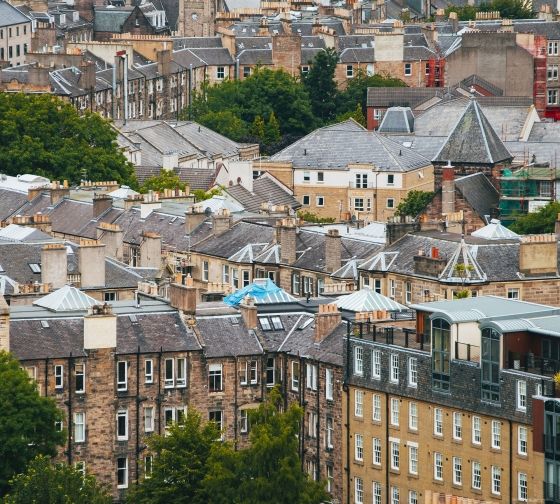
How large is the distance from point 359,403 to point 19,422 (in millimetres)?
12037

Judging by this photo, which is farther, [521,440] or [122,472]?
[122,472]

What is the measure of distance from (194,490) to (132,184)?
69.9 metres

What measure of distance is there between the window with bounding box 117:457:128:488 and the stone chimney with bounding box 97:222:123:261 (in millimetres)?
33290

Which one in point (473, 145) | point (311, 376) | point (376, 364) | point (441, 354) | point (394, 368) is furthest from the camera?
point (473, 145)

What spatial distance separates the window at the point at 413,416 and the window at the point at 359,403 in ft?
9.82

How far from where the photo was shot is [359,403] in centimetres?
11119

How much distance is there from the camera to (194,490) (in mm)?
105938

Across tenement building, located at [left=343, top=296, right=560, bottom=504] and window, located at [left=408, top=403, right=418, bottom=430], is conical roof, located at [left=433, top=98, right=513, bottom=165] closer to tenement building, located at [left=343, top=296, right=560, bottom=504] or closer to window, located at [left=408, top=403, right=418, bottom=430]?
tenement building, located at [left=343, top=296, right=560, bottom=504]

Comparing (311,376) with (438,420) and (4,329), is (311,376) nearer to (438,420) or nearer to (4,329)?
(438,420)

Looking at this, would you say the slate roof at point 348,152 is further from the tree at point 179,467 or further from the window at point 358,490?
the tree at point 179,467

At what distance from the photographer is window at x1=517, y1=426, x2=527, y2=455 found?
102875 millimetres

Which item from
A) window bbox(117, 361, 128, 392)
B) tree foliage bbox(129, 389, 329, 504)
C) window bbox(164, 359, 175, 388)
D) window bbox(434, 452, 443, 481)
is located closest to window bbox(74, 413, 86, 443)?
window bbox(117, 361, 128, 392)

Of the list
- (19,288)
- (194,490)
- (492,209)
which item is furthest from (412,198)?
(194,490)

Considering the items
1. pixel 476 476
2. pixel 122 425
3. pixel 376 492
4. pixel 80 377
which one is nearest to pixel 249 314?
pixel 122 425
